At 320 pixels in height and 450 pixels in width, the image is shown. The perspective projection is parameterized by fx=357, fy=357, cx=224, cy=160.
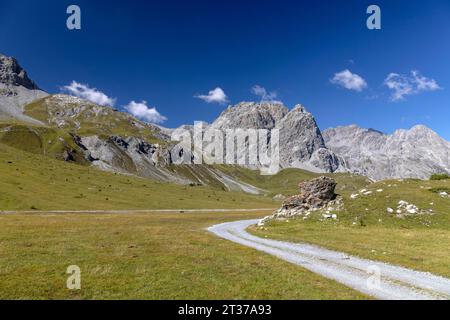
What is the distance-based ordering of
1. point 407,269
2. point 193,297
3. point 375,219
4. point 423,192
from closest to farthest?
point 193,297 < point 407,269 < point 375,219 < point 423,192

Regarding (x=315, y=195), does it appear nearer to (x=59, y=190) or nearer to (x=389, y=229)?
(x=389, y=229)

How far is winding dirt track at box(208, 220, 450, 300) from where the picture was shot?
62.5 ft

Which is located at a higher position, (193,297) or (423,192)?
(423,192)

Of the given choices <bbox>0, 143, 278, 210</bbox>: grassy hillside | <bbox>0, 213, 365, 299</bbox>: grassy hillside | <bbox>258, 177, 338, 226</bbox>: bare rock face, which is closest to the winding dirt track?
<bbox>0, 213, 365, 299</bbox>: grassy hillside

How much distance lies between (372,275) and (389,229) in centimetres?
2781

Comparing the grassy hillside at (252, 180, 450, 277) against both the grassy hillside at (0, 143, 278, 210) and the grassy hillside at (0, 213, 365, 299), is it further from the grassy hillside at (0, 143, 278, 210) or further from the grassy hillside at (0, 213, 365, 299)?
the grassy hillside at (0, 143, 278, 210)

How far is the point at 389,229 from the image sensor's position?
48.1 meters

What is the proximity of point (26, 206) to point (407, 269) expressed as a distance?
317 feet

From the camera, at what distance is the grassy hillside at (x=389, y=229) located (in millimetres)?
31078

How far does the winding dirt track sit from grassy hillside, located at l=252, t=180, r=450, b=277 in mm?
1897

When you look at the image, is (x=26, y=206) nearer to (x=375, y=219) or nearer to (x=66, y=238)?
(x=66, y=238)

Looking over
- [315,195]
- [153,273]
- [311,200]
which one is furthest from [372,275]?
→ [315,195]
